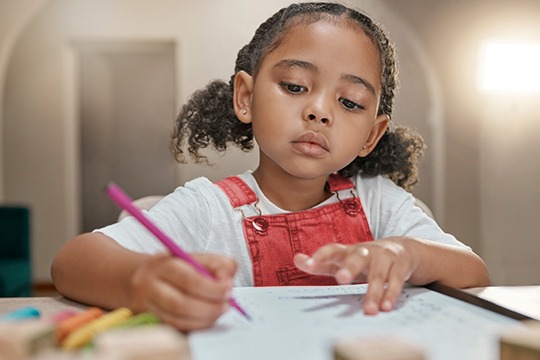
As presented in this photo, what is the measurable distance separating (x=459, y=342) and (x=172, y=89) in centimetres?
448

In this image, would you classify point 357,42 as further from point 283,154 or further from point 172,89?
point 172,89

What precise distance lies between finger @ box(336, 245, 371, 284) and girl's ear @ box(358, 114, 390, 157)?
0.47 meters

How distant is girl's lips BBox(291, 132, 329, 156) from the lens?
963mm

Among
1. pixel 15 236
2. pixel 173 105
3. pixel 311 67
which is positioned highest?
pixel 311 67

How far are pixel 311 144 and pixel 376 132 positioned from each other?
9.6 inches

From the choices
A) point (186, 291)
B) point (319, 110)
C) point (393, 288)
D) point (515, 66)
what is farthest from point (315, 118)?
point (515, 66)

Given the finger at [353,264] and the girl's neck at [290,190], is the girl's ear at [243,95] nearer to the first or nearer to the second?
the girl's neck at [290,190]

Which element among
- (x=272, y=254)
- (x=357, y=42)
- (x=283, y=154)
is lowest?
(x=272, y=254)

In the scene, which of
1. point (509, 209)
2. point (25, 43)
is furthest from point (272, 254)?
point (25, 43)

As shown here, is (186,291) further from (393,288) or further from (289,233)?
(289,233)

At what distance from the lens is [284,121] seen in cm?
97

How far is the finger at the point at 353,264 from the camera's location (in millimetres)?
639

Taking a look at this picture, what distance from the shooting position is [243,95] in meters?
1.14

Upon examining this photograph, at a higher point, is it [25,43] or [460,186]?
[25,43]
